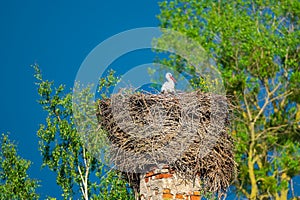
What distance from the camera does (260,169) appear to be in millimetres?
19812

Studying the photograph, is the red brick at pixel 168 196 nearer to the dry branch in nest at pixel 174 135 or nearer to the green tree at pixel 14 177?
the dry branch in nest at pixel 174 135

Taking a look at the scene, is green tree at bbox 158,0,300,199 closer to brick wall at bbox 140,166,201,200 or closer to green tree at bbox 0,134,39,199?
green tree at bbox 0,134,39,199

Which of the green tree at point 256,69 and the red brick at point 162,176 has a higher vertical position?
the green tree at point 256,69

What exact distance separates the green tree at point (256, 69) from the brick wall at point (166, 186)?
33.9ft

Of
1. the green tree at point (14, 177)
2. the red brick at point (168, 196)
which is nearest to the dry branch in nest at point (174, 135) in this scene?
the red brick at point (168, 196)

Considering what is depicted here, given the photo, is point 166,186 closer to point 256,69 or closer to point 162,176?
point 162,176

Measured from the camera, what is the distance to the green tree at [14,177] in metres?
14.9

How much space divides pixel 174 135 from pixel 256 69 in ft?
36.8

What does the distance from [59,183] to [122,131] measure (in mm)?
6618

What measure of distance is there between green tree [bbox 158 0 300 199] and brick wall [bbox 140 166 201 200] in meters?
10.3

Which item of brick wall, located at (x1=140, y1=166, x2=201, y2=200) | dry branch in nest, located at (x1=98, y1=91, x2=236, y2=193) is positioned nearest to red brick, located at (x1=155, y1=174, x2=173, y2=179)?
brick wall, located at (x1=140, y1=166, x2=201, y2=200)

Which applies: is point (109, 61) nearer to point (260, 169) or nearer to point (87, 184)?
point (87, 184)

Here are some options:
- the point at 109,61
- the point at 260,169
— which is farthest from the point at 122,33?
the point at 260,169

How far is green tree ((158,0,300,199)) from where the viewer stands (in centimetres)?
1916
